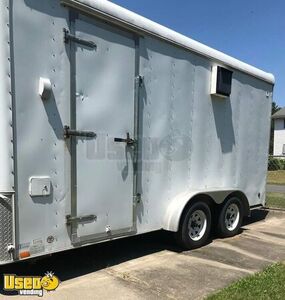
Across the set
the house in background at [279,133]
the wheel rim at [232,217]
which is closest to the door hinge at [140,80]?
the wheel rim at [232,217]

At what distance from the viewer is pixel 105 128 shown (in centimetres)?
494

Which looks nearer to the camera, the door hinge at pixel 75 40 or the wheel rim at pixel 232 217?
the door hinge at pixel 75 40

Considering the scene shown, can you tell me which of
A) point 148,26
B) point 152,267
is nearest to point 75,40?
point 148,26

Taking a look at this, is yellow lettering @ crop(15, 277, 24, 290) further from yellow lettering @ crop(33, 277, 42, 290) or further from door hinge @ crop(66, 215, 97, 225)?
door hinge @ crop(66, 215, 97, 225)

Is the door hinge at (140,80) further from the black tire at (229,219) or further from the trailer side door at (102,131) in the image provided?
the black tire at (229,219)

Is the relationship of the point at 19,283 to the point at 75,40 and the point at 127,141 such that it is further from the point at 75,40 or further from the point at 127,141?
the point at 75,40

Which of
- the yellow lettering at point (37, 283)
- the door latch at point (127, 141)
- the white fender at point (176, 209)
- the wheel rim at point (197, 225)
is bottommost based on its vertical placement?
the yellow lettering at point (37, 283)

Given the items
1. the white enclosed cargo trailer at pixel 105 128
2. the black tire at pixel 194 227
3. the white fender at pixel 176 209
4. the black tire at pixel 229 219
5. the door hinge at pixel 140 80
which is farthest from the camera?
the black tire at pixel 229 219

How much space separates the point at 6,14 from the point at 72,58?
0.85 meters

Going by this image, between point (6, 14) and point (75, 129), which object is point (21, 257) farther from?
point (6, 14)

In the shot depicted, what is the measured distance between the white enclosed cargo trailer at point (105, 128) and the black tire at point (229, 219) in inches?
1.6

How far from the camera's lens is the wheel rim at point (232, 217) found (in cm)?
739

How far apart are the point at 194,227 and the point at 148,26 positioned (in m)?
3.21

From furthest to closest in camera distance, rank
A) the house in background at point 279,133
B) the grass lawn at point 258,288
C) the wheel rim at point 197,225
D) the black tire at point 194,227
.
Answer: the house in background at point 279,133
the wheel rim at point 197,225
the black tire at point 194,227
the grass lawn at point 258,288
